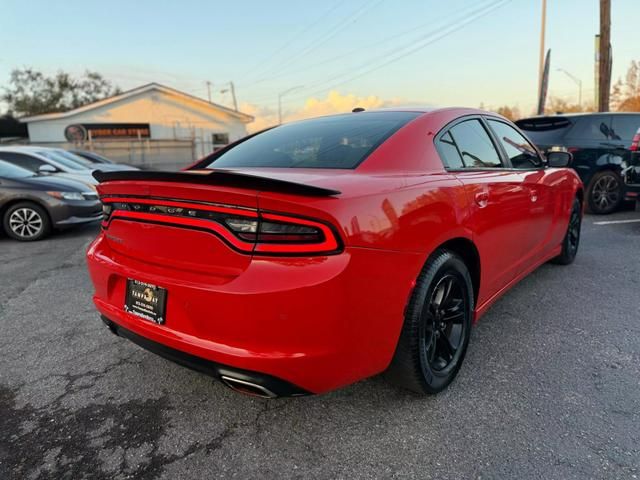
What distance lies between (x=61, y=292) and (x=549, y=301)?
14.2 feet

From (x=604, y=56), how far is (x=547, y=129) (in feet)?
22.7

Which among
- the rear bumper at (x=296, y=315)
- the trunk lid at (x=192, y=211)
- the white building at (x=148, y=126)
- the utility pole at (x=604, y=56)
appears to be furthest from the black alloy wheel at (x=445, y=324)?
the white building at (x=148, y=126)

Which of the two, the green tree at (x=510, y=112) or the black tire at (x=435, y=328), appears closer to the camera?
the black tire at (x=435, y=328)

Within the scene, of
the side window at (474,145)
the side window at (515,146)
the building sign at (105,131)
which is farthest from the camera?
the building sign at (105,131)

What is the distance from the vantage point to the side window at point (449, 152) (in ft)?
7.82

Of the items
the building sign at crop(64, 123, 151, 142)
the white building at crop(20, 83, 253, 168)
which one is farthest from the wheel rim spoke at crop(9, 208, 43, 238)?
the building sign at crop(64, 123, 151, 142)

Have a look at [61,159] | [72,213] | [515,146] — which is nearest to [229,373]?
[515,146]

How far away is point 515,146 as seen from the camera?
10.8 feet

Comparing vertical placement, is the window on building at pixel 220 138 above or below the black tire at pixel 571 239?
above

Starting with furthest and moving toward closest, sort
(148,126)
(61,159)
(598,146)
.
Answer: (148,126) → (61,159) → (598,146)

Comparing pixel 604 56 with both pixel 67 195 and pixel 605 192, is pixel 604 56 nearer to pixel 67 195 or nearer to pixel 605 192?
pixel 605 192

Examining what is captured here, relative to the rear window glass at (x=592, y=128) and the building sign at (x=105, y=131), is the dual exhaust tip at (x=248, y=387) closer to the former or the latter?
the rear window glass at (x=592, y=128)

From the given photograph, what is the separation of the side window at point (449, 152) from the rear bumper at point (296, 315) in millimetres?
759

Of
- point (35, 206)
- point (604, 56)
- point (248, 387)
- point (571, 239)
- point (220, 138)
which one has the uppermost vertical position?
point (604, 56)
